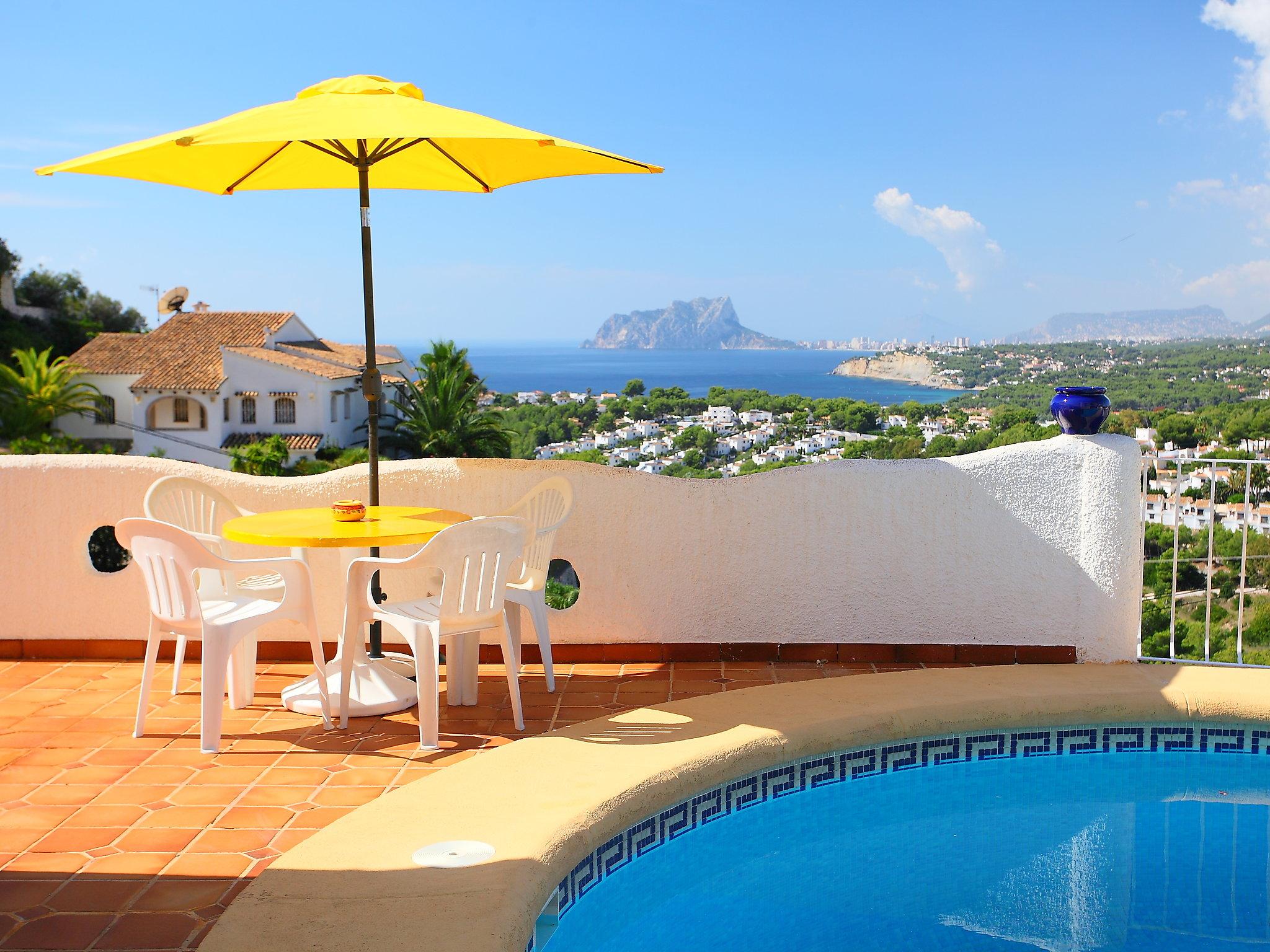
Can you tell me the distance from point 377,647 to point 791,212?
88439 millimetres

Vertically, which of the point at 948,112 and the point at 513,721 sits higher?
the point at 948,112

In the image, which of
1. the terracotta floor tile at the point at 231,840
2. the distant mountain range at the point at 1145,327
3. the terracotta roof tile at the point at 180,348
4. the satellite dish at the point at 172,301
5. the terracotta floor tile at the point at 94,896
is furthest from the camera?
the satellite dish at the point at 172,301

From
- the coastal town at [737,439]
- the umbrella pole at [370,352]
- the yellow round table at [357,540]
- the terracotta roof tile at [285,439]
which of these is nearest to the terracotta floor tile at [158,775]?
the yellow round table at [357,540]

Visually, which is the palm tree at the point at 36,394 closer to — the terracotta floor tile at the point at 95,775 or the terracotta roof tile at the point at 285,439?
the terracotta roof tile at the point at 285,439

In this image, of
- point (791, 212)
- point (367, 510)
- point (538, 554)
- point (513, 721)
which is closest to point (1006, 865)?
point (513, 721)

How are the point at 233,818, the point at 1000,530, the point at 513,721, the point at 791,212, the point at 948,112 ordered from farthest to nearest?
the point at 791,212, the point at 948,112, the point at 1000,530, the point at 513,721, the point at 233,818

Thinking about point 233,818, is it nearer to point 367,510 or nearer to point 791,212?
point 367,510

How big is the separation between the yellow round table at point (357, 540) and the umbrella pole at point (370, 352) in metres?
0.10

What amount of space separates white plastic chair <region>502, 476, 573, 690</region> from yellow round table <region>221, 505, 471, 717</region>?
1.10ft

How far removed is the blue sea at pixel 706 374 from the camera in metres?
41.0

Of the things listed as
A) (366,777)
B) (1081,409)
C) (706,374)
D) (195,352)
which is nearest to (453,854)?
(366,777)

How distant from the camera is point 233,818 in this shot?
3178mm

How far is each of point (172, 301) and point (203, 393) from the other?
14929 mm

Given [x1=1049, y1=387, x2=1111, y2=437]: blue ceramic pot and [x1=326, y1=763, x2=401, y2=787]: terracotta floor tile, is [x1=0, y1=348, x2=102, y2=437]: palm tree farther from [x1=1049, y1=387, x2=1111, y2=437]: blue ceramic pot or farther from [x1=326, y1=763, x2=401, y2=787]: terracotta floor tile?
[x1=1049, y1=387, x2=1111, y2=437]: blue ceramic pot
